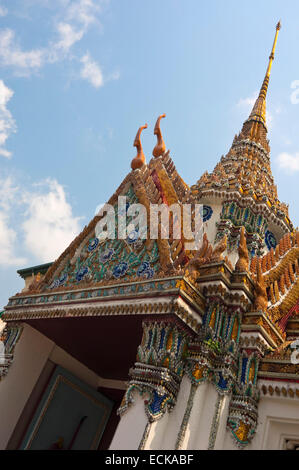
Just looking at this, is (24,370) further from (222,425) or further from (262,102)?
(262,102)

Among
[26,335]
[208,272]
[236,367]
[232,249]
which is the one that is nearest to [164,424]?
[236,367]

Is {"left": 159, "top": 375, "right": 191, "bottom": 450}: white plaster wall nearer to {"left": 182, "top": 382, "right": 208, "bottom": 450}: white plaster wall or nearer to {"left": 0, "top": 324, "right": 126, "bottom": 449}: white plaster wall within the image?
{"left": 182, "top": 382, "right": 208, "bottom": 450}: white plaster wall

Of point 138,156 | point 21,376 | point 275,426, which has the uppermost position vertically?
point 138,156

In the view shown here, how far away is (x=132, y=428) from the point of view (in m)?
5.38

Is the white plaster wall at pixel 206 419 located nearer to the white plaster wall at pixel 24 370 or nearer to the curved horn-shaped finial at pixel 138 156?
the white plaster wall at pixel 24 370

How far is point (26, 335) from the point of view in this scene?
29.6 feet

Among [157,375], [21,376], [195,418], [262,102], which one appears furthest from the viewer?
[262,102]

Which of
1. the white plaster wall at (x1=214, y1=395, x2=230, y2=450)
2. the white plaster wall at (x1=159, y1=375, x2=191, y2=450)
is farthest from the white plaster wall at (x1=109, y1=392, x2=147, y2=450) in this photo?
the white plaster wall at (x1=214, y1=395, x2=230, y2=450)

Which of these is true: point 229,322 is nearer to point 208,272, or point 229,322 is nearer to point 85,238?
point 208,272

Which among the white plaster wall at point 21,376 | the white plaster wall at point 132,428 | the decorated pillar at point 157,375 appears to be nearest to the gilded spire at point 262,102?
the white plaster wall at point 21,376

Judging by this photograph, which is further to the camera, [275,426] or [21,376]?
[21,376]

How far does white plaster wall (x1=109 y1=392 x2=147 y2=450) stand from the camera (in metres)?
5.24

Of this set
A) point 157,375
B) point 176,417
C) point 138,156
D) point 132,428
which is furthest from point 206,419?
point 138,156
